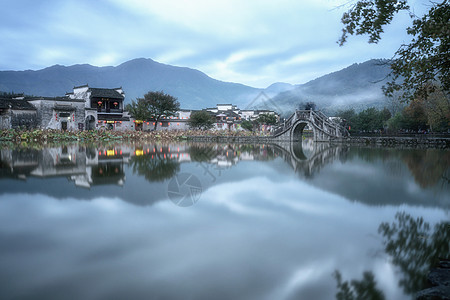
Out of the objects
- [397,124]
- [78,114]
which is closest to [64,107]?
[78,114]

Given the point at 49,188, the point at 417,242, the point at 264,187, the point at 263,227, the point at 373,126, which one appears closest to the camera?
the point at 417,242

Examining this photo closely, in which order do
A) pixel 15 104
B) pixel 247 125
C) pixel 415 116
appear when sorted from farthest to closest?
1. pixel 247 125
2. pixel 415 116
3. pixel 15 104

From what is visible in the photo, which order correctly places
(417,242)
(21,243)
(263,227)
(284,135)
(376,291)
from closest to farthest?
(376,291) → (21,243) → (417,242) → (263,227) → (284,135)

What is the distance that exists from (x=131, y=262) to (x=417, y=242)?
4.38 meters

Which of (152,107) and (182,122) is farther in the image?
(182,122)

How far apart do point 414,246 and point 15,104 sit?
49.5 meters

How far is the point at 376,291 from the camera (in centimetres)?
360

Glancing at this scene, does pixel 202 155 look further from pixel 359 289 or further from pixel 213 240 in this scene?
pixel 359 289

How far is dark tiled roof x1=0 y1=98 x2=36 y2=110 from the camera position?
40.8 metres

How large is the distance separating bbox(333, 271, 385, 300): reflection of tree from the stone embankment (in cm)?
4101

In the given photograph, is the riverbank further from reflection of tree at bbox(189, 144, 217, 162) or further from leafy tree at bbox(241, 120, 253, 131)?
leafy tree at bbox(241, 120, 253, 131)

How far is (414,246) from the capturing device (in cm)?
491

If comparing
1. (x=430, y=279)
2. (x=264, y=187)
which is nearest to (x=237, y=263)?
(x=430, y=279)

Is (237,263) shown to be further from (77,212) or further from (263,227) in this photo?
(77,212)
